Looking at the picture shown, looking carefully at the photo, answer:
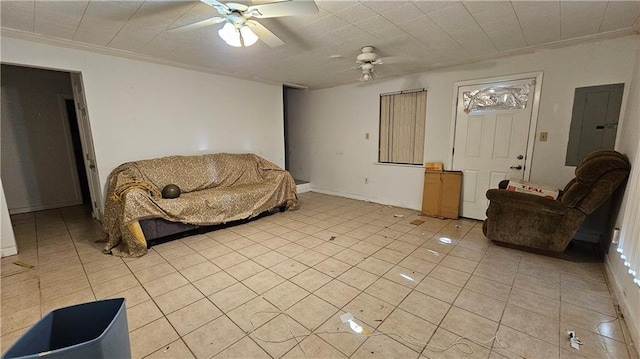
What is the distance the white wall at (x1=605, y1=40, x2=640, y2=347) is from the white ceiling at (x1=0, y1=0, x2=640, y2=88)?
73cm

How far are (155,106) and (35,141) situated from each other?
100 inches

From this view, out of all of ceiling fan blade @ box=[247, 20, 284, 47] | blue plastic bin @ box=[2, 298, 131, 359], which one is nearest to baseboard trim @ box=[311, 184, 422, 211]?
ceiling fan blade @ box=[247, 20, 284, 47]

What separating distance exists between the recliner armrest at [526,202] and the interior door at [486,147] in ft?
3.21

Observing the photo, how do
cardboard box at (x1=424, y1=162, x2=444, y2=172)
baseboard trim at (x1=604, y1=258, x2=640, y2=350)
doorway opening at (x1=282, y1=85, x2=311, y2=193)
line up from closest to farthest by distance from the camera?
baseboard trim at (x1=604, y1=258, x2=640, y2=350) → cardboard box at (x1=424, y1=162, x2=444, y2=172) → doorway opening at (x1=282, y1=85, x2=311, y2=193)

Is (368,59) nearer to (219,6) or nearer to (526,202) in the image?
(219,6)

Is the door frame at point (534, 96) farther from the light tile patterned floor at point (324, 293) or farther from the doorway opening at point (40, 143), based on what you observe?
the doorway opening at point (40, 143)

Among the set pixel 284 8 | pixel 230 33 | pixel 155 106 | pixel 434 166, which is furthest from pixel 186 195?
pixel 434 166

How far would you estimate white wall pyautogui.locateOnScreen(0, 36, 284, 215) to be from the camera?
315 cm

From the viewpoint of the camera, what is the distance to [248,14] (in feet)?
6.68

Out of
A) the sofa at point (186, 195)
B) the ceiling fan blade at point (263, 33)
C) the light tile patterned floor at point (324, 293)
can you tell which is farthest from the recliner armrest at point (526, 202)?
the sofa at point (186, 195)

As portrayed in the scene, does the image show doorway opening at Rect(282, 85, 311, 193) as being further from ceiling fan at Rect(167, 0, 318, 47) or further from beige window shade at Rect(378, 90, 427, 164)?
ceiling fan at Rect(167, 0, 318, 47)

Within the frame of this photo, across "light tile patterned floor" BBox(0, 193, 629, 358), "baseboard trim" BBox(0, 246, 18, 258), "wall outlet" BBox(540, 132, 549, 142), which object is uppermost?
"wall outlet" BBox(540, 132, 549, 142)

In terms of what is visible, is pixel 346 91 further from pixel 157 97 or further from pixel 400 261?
pixel 400 261

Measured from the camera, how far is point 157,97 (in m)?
3.79
